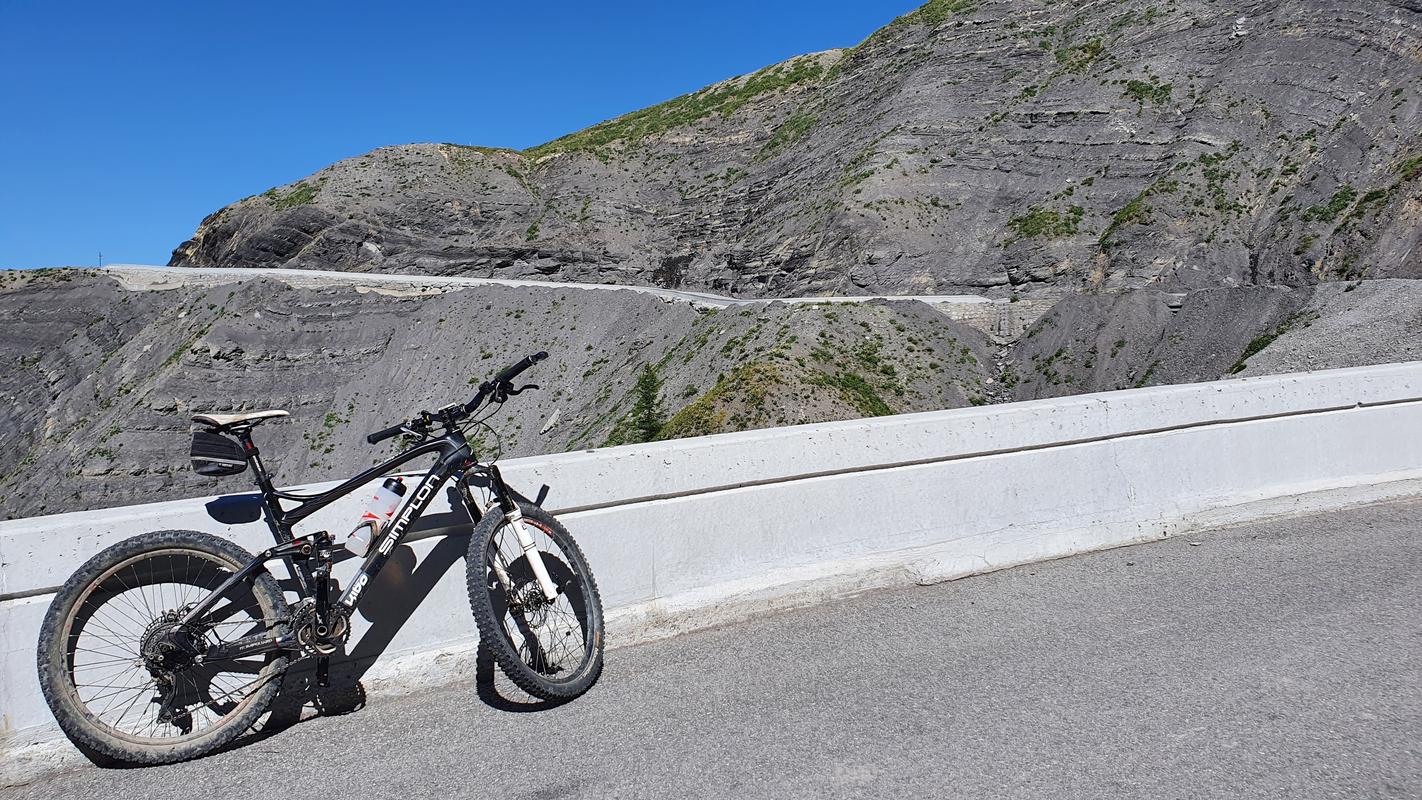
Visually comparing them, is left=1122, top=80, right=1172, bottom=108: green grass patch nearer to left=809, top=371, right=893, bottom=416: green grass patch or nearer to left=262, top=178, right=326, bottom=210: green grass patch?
left=809, top=371, right=893, bottom=416: green grass patch

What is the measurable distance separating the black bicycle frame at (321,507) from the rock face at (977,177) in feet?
104

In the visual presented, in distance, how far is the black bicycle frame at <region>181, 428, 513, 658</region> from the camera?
13.0 feet

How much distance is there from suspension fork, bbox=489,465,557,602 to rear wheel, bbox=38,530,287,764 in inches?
38.0

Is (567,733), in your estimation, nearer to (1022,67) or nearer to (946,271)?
(946,271)

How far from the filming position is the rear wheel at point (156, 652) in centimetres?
370

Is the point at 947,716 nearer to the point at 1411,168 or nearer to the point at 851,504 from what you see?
the point at 851,504

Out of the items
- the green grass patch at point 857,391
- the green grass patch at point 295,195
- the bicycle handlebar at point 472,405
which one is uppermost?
the green grass patch at point 295,195

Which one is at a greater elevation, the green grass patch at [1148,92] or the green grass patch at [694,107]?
the green grass patch at [694,107]

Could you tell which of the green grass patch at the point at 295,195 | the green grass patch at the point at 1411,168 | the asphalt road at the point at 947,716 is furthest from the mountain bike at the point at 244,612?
the green grass patch at the point at 295,195

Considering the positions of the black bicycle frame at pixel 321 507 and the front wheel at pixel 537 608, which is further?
the front wheel at pixel 537 608

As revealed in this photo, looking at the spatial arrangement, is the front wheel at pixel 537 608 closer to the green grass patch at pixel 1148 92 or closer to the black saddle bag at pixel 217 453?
the black saddle bag at pixel 217 453

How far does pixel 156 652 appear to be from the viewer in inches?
150

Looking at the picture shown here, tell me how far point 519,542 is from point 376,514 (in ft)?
2.17

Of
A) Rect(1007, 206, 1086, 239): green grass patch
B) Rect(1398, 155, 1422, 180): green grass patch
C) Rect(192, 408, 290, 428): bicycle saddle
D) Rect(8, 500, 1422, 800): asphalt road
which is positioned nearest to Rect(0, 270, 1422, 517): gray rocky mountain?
Rect(1398, 155, 1422, 180): green grass patch
